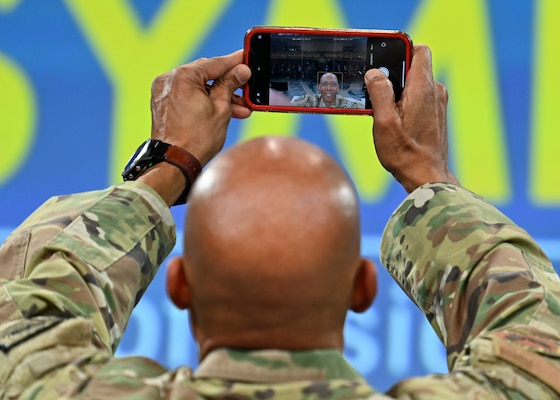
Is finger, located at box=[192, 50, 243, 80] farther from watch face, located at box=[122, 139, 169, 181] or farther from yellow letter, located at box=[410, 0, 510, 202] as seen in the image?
yellow letter, located at box=[410, 0, 510, 202]

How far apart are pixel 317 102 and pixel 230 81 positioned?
0.08 metres

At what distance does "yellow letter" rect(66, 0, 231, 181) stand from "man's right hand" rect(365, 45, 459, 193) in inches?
32.5

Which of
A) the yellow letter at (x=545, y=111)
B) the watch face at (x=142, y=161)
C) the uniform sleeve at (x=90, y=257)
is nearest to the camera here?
the uniform sleeve at (x=90, y=257)

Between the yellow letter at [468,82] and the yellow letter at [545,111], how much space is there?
55 mm

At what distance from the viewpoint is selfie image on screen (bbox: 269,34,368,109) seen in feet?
2.80

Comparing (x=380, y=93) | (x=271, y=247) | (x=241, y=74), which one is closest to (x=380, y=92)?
(x=380, y=93)

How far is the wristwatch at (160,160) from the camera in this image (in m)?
0.76

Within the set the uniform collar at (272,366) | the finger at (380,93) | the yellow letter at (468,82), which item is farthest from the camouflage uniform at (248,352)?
the yellow letter at (468,82)

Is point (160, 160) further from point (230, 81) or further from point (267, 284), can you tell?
point (267, 284)

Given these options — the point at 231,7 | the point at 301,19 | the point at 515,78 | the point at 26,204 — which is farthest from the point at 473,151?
the point at 26,204

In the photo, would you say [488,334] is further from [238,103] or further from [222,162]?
[238,103]

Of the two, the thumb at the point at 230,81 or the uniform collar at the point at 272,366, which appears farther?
the thumb at the point at 230,81

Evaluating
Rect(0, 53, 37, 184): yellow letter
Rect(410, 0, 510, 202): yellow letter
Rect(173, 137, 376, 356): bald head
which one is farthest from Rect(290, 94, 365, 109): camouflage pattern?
Rect(0, 53, 37, 184): yellow letter

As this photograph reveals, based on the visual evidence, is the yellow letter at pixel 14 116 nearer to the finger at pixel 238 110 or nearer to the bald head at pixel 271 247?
the finger at pixel 238 110
